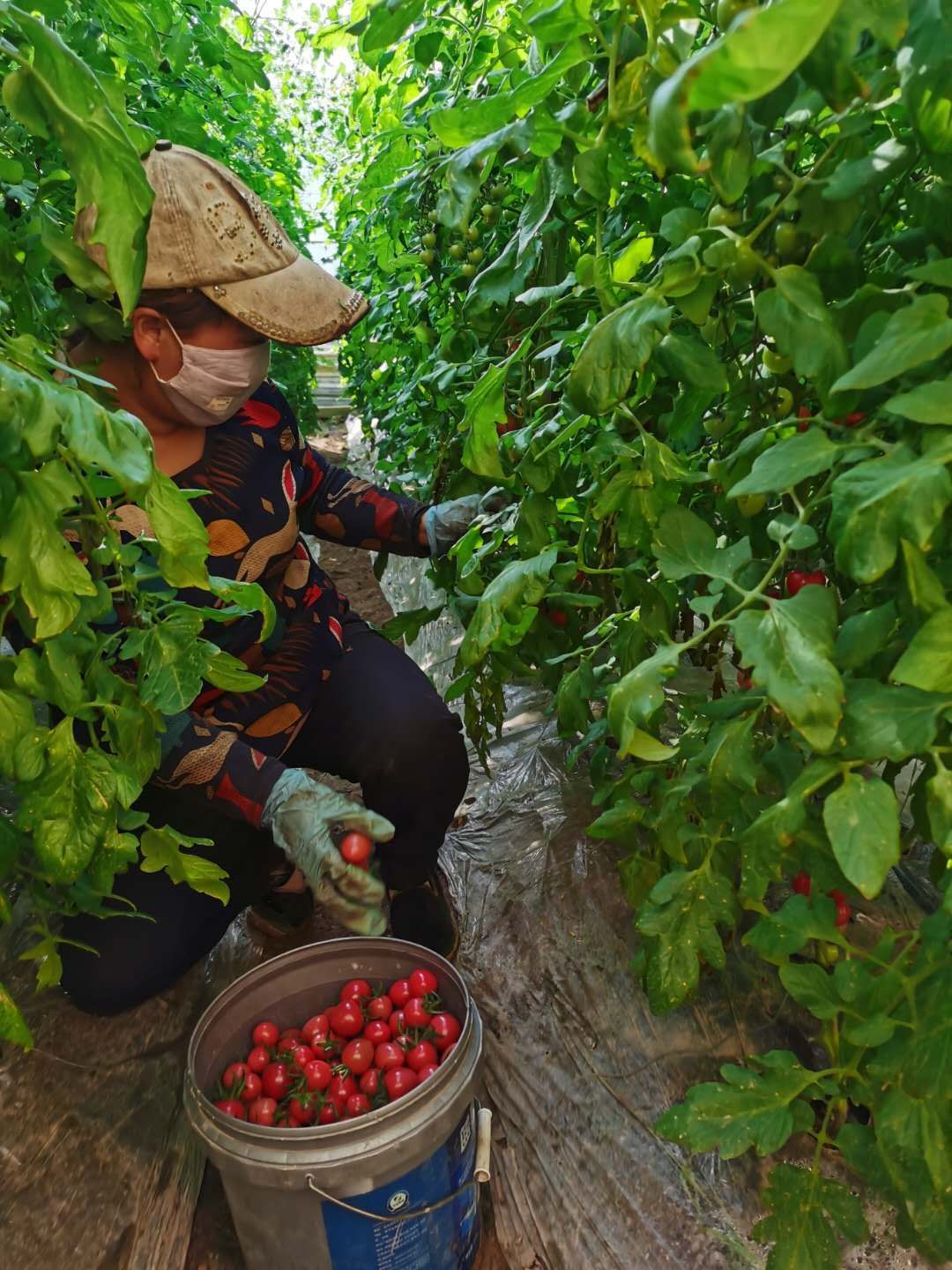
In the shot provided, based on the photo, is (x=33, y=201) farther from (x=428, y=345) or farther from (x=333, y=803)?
(x=428, y=345)

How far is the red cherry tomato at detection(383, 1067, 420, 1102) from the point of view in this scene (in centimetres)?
114

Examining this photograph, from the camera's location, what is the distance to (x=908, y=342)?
539mm

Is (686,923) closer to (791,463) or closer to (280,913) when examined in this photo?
(791,463)

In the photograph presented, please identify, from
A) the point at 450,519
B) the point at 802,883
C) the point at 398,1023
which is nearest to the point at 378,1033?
the point at 398,1023

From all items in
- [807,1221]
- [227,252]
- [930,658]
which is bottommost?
[807,1221]

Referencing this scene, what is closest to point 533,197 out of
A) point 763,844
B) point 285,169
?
point 763,844

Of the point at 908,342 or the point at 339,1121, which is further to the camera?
the point at 339,1121

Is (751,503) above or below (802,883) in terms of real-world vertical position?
above

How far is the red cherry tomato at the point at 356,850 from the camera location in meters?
1.19

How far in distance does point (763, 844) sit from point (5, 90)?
70 cm

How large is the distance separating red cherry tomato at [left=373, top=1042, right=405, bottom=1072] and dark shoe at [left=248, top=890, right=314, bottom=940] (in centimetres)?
48

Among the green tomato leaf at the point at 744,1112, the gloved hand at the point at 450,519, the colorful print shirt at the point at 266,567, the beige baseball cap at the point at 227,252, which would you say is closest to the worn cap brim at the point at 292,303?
the beige baseball cap at the point at 227,252

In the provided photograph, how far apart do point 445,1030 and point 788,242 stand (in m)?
0.98

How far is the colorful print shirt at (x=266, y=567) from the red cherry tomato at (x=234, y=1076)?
0.31 m
